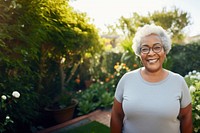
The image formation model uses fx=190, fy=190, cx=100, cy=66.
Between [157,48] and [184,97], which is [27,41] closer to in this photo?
[157,48]

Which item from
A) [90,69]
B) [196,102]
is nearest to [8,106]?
[196,102]

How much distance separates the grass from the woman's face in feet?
9.63

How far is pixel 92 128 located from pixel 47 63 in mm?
2121

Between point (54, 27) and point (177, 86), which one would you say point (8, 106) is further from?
point (177, 86)

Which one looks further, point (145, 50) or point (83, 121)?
point (83, 121)

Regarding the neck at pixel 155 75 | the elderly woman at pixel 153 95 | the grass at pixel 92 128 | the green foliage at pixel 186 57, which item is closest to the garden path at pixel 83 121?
the grass at pixel 92 128

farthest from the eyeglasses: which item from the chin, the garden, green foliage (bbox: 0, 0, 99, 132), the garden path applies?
the garden path

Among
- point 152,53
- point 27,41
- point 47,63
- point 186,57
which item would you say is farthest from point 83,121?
point 186,57

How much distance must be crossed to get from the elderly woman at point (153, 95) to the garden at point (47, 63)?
1.25 m

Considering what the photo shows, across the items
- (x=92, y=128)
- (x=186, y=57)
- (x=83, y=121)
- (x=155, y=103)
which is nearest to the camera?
(x=155, y=103)

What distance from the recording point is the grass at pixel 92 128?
438 cm

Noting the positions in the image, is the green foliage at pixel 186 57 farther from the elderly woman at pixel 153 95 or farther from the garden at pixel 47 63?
the elderly woman at pixel 153 95

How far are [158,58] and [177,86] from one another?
0.32 meters

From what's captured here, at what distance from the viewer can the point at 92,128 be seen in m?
4.54
